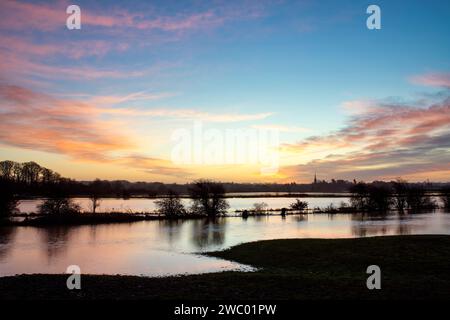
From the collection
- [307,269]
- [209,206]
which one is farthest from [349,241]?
[209,206]

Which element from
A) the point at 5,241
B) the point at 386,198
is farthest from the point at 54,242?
the point at 386,198

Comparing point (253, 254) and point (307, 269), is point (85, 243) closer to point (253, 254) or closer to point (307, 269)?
point (253, 254)

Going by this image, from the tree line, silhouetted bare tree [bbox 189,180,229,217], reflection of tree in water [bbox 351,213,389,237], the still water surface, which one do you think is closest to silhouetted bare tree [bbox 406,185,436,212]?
the tree line

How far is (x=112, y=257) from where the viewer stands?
41.4 meters

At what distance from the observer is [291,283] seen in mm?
21203

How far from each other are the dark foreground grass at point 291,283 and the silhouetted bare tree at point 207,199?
2954 inches

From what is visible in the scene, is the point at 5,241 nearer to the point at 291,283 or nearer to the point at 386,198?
the point at 291,283

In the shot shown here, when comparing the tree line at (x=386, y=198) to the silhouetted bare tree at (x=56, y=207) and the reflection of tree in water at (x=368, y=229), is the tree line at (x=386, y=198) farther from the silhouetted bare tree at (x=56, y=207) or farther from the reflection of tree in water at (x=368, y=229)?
the silhouetted bare tree at (x=56, y=207)

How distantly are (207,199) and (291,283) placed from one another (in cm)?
9215

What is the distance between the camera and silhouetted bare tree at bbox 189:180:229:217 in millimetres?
111688

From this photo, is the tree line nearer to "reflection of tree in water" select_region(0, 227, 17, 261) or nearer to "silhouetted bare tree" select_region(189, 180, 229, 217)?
"silhouetted bare tree" select_region(189, 180, 229, 217)

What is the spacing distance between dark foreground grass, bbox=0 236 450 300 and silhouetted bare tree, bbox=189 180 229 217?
2954 inches

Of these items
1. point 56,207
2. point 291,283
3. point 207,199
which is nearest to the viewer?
point 291,283
